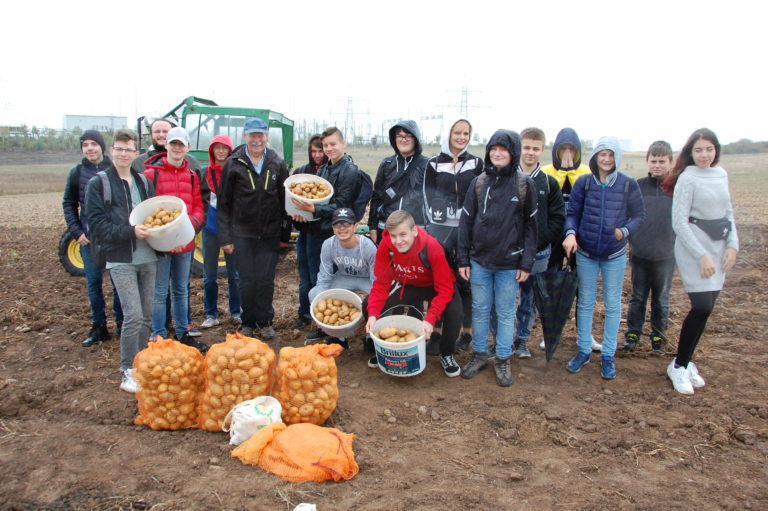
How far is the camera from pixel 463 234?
4086mm

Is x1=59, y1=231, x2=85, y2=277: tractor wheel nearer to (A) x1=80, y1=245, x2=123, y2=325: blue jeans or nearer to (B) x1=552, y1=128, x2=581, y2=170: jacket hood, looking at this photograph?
(A) x1=80, y1=245, x2=123, y2=325: blue jeans

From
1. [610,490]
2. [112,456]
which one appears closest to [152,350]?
[112,456]

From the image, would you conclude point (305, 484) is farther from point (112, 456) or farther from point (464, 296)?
point (464, 296)

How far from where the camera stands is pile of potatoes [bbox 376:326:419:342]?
4082mm

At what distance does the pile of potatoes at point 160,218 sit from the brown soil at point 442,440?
1.22m

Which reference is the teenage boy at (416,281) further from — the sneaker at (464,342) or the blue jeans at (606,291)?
the blue jeans at (606,291)

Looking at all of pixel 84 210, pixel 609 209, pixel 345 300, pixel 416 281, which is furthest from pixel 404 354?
pixel 84 210

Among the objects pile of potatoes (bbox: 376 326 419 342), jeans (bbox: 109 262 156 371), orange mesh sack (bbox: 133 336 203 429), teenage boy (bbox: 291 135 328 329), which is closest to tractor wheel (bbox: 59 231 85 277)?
teenage boy (bbox: 291 135 328 329)

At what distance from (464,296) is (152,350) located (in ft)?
8.33

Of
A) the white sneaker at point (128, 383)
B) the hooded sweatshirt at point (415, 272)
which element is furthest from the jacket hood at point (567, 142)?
the white sneaker at point (128, 383)

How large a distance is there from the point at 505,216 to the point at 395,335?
1214 mm

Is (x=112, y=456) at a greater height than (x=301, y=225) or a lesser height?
lesser

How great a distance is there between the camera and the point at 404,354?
3.90 metres

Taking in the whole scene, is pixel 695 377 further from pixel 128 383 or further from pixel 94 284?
pixel 94 284
